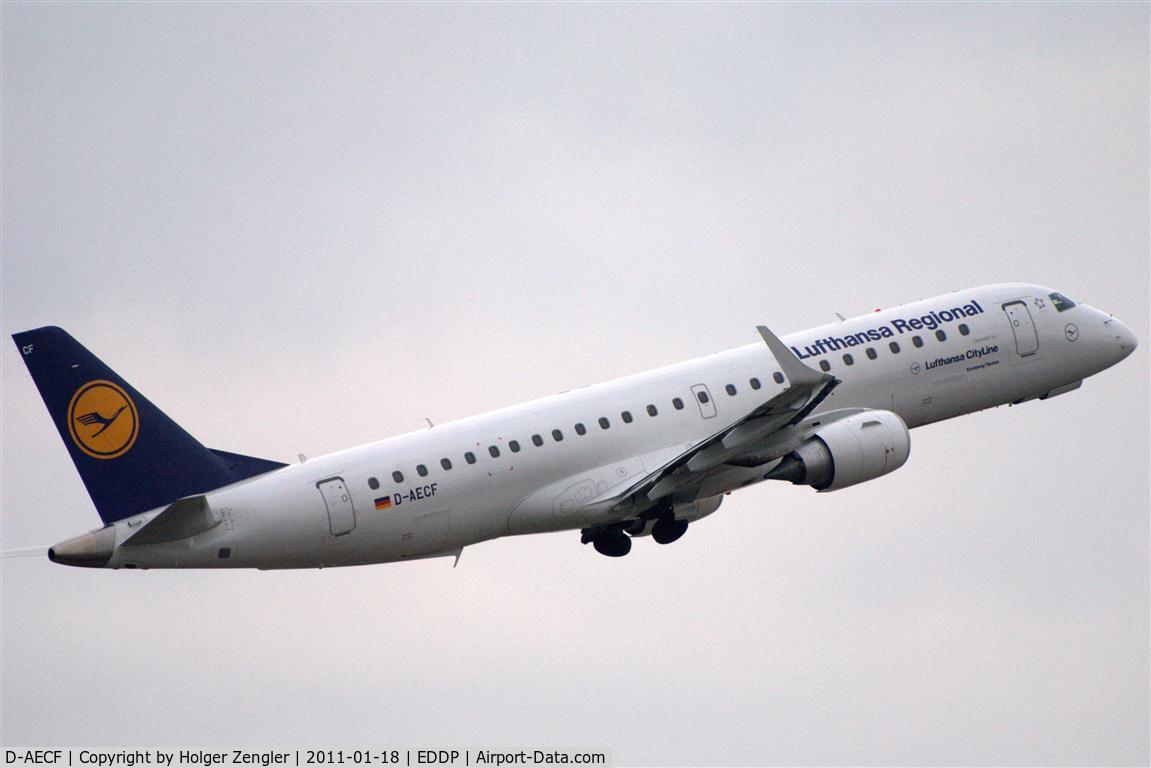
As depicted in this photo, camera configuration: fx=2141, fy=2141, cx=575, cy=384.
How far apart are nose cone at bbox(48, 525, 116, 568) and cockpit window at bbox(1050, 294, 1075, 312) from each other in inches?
1171

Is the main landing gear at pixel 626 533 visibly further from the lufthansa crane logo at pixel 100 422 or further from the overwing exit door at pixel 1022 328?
the lufthansa crane logo at pixel 100 422

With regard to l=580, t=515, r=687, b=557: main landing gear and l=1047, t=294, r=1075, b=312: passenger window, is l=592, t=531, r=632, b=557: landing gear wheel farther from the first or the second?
l=1047, t=294, r=1075, b=312: passenger window

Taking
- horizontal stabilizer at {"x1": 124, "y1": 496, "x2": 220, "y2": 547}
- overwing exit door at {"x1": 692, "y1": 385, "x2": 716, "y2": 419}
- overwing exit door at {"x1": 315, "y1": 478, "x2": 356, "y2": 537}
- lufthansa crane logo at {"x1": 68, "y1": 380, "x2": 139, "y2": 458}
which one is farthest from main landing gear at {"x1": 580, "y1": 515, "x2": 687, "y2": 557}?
lufthansa crane logo at {"x1": 68, "y1": 380, "x2": 139, "y2": 458}

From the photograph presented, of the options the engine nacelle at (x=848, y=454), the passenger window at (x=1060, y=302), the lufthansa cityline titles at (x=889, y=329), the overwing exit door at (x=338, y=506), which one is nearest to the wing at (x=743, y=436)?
the engine nacelle at (x=848, y=454)

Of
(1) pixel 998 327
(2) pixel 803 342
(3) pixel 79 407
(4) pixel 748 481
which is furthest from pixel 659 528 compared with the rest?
(3) pixel 79 407

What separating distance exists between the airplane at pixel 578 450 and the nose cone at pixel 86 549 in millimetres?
50

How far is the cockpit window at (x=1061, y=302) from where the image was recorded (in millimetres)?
66125

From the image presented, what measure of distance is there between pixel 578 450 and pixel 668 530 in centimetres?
467

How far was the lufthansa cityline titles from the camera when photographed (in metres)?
61.3

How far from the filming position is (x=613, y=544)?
204ft

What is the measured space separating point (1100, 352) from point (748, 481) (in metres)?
13.6

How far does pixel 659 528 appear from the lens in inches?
2424

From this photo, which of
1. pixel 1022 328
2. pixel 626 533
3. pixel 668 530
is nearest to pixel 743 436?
pixel 668 530

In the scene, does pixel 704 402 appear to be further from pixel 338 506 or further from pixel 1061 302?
pixel 1061 302
